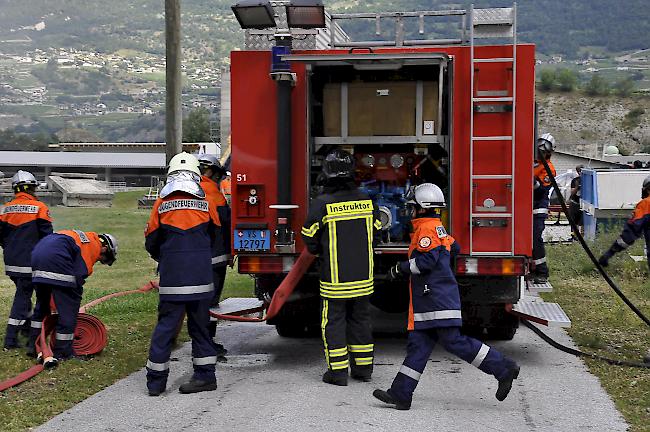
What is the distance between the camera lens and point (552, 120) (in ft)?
337

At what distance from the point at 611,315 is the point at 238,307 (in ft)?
14.7

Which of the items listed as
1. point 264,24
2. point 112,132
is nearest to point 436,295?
point 264,24

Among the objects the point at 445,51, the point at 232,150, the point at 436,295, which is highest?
the point at 445,51

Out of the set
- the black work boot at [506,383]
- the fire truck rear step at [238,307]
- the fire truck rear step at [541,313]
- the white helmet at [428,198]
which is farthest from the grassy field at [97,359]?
the fire truck rear step at [541,313]

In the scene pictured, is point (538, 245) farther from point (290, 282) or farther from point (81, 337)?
point (81, 337)

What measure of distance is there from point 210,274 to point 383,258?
188 cm

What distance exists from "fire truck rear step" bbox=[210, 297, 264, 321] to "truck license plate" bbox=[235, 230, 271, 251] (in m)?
0.83

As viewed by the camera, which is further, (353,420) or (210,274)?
(210,274)

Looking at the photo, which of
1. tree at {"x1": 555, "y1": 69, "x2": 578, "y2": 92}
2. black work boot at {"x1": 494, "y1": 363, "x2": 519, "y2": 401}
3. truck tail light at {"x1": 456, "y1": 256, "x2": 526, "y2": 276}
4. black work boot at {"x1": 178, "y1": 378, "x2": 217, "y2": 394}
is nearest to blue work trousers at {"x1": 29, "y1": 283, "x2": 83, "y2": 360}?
black work boot at {"x1": 178, "y1": 378, "x2": 217, "y2": 394}

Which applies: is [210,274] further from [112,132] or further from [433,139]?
[112,132]

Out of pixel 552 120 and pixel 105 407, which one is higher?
pixel 552 120

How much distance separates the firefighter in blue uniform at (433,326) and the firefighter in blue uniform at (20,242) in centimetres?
387

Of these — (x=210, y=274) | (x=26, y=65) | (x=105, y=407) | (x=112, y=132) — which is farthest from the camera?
(x=26, y=65)

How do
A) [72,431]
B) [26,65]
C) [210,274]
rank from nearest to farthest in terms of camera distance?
[72,431], [210,274], [26,65]
